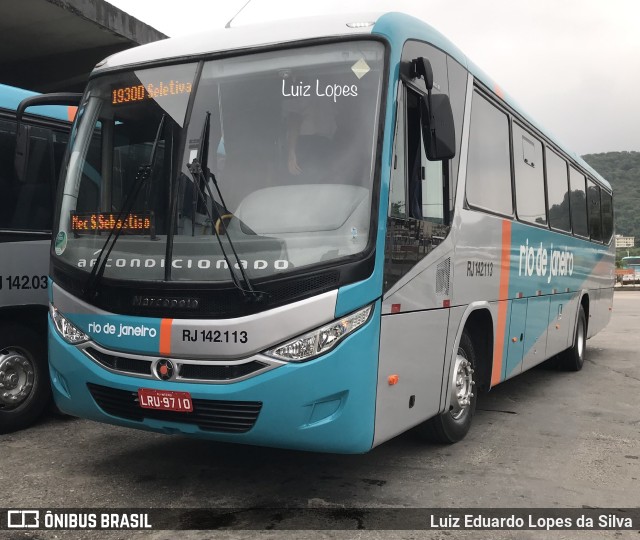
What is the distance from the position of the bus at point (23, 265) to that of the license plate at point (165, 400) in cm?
235

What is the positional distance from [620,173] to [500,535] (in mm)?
75533

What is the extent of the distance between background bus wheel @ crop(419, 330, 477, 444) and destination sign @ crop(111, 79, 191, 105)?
9.27ft

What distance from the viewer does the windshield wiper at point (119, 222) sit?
4573mm

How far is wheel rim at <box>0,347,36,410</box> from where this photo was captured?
241 inches

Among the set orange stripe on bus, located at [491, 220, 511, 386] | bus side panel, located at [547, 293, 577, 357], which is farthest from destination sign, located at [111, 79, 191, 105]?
bus side panel, located at [547, 293, 577, 357]

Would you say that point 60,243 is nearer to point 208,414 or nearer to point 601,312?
point 208,414

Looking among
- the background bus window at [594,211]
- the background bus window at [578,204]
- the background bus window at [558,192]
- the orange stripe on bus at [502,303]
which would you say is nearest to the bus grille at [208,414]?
the orange stripe on bus at [502,303]

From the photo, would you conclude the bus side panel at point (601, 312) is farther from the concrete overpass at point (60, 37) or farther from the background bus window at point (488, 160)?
the concrete overpass at point (60, 37)

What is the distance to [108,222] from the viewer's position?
4.71 m

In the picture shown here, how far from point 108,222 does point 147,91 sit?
0.92 m

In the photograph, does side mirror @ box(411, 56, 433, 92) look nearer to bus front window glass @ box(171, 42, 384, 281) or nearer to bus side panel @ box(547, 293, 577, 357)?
bus front window glass @ box(171, 42, 384, 281)

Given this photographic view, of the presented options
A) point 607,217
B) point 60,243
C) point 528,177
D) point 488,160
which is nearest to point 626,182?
point 607,217

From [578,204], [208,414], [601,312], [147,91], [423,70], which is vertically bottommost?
[601,312]

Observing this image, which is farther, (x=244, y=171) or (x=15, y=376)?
(x=15, y=376)
